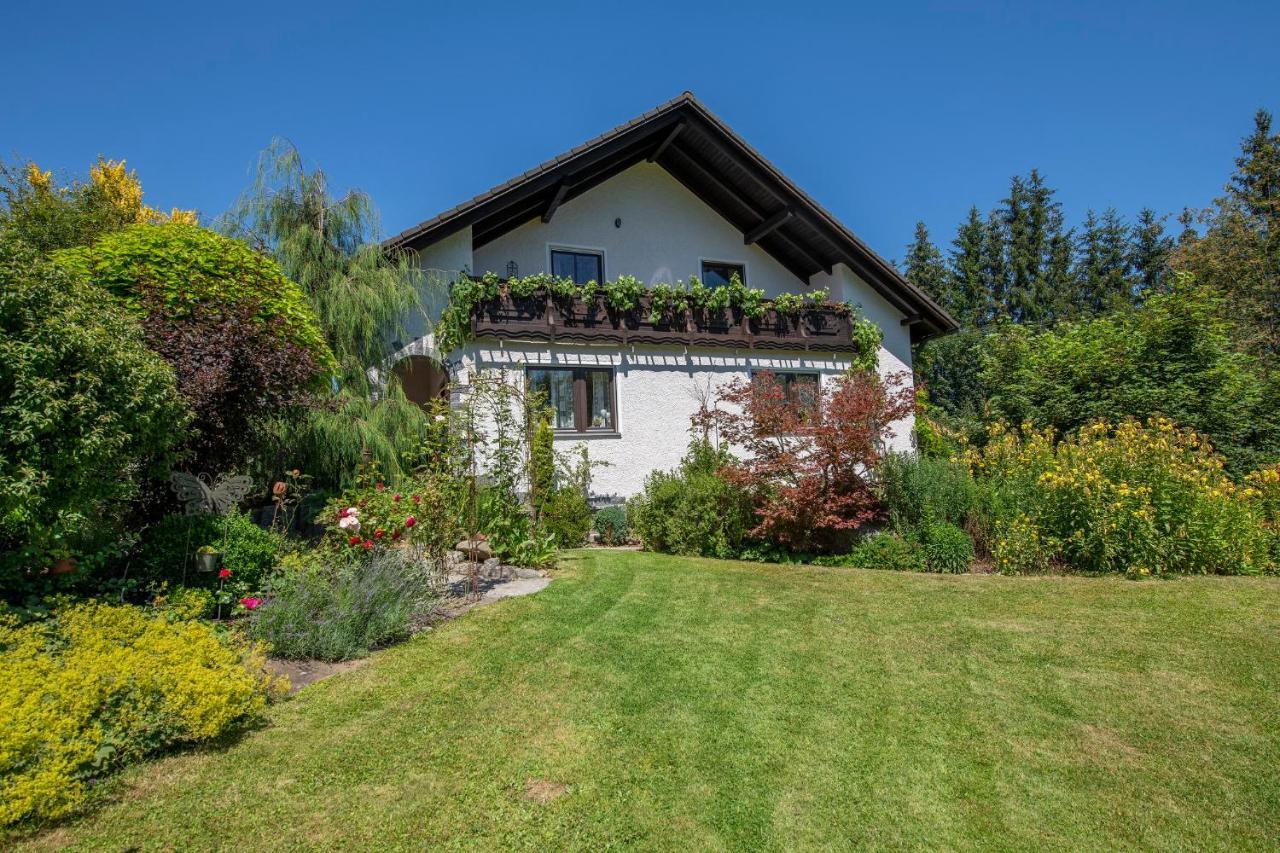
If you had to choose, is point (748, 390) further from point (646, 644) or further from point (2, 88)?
point (2, 88)

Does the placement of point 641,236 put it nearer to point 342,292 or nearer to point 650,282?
point 650,282

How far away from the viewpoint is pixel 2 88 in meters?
12.0

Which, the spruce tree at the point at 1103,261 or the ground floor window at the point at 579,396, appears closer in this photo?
the ground floor window at the point at 579,396

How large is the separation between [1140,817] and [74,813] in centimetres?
515

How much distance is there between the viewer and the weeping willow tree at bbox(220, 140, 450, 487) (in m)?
10.5

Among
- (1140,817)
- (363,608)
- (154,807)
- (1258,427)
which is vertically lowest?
(1140,817)

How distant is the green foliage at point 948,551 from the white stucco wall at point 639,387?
4.48 m

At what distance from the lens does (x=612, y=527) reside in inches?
501

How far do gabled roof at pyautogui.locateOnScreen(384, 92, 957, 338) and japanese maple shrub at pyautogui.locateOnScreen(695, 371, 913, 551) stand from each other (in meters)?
6.16

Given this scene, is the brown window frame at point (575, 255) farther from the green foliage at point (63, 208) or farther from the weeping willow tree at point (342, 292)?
the green foliage at point (63, 208)

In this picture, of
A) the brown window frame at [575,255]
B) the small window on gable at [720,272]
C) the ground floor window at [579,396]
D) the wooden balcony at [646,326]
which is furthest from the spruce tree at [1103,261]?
the ground floor window at [579,396]

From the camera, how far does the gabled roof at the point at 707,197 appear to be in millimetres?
13164

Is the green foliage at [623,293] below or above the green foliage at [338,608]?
above

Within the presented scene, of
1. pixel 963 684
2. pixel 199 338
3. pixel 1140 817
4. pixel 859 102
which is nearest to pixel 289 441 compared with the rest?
pixel 199 338
